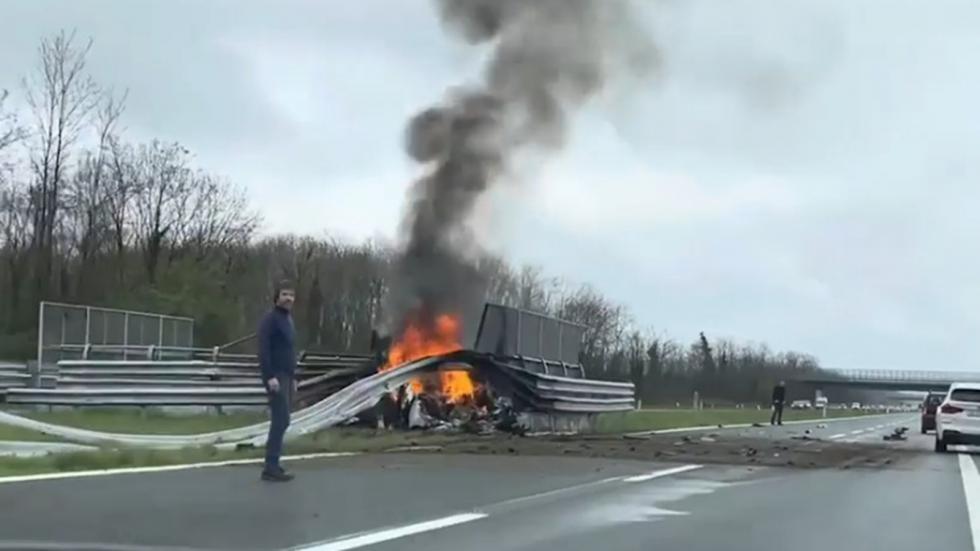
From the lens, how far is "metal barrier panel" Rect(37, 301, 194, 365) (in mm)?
28328

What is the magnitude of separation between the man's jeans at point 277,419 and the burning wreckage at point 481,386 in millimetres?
11013

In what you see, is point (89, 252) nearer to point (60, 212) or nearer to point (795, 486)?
point (60, 212)

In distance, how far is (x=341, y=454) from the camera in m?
17.8

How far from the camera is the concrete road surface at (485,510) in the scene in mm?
9078

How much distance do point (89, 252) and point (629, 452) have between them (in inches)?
1745

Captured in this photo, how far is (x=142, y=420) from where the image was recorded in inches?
904

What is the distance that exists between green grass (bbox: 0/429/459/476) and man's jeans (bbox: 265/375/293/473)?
7.72 ft

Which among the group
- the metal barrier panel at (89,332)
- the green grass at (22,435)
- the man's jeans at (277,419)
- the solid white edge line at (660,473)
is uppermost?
the metal barrier panel at (89,332)

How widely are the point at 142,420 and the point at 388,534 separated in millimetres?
14681

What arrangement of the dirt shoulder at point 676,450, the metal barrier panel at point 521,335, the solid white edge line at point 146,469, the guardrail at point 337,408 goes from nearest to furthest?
1. the solid white edge line at point 146,469
2. the guardrail at point 337,408
3. the dirt shoulder at point 676,450
4. the metal barrier panel at point 521,335

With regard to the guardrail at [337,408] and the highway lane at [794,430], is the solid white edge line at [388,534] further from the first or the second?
the highway lane at [794,430]

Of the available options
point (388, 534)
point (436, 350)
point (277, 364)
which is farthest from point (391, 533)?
point (436, 350)

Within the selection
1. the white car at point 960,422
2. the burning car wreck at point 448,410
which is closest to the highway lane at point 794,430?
the white car at point 960,422

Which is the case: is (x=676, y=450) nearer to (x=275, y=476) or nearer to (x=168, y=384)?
(x=168, y=384)
